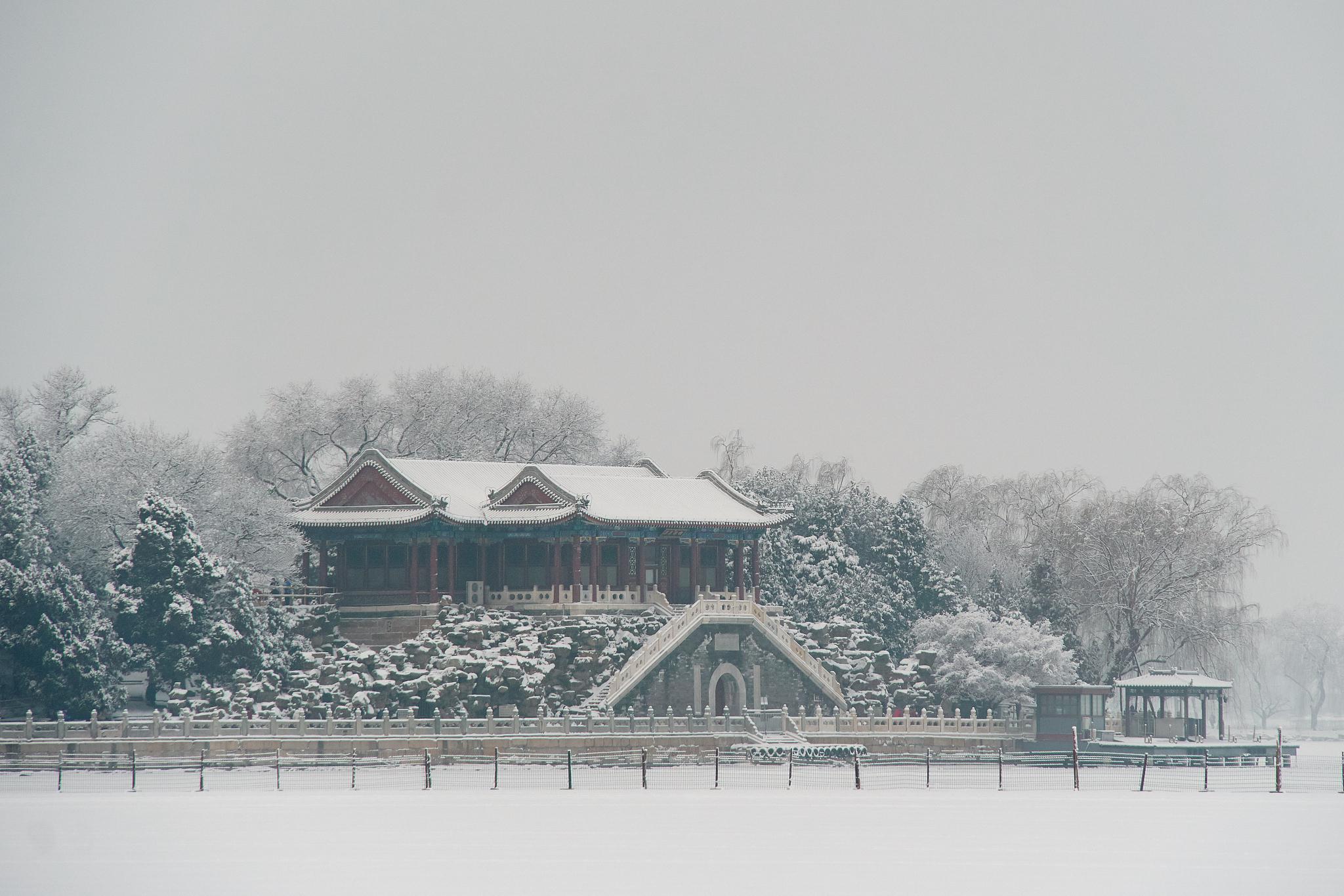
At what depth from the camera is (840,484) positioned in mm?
113750

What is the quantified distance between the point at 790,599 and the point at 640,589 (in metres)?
13.5

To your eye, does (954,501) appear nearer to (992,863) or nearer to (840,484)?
(840,484)

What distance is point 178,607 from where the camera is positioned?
65938 mm

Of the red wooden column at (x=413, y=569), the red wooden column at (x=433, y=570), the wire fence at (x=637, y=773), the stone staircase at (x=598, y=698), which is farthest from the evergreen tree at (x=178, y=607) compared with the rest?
the stone staircase at (x=598, y=698)

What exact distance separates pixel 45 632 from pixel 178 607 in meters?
4.90

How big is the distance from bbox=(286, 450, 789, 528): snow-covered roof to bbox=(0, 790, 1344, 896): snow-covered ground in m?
25.6

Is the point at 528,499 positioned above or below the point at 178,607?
above

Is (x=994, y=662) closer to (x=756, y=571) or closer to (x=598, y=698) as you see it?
(x=756, y=571)

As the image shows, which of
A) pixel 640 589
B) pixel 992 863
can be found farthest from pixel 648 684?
pixel 992 863

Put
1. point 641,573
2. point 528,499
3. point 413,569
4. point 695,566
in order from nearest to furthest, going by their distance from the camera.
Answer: point 413,569
point 528,499
point 641,573
point 695,566

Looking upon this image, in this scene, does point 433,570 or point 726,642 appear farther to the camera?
point 433,570

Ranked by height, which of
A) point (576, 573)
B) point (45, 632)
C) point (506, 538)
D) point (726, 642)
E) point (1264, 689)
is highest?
point (506, 538)

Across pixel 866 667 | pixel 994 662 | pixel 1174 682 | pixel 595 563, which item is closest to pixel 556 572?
pixel 595 563

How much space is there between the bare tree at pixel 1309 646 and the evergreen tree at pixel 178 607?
98.0 meters
